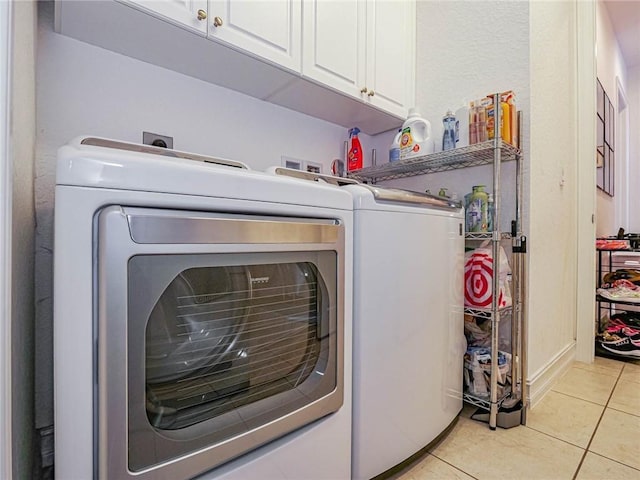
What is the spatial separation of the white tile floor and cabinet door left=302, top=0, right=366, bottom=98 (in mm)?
1519

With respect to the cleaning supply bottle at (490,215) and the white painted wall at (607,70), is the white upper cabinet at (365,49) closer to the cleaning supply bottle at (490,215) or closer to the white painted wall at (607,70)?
the cleaning supply bottle at (490,215)

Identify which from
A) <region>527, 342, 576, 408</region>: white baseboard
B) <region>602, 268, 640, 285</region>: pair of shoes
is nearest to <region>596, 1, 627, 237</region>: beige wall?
<region>602, 268, 640, 285</region>: pair of shoes

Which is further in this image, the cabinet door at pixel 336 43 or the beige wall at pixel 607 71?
the beige wall at pixel 607 71

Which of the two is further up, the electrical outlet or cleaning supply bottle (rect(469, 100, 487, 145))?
cleaning supply bottle (rect(469, 100, 487, 145))

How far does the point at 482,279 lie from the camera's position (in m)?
1.37

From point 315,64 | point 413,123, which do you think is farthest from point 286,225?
point 413,123

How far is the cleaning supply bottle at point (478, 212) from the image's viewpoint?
1.42 meters

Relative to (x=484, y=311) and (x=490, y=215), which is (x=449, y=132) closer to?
(x=490, y=215)

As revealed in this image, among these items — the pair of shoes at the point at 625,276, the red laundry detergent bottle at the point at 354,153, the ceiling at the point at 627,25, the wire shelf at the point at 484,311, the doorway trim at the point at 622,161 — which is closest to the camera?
the wire shelf at the point at 484,311

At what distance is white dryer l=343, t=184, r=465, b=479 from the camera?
3.06 ft

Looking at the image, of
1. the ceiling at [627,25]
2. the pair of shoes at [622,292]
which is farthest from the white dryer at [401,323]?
the ceiling at [627,25]

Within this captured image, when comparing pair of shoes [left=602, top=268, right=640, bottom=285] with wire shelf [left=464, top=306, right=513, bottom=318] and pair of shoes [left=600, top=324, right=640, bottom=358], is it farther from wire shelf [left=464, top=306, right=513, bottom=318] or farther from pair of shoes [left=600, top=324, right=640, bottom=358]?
wire shelf [left=464, top=306, right=513, bottom=318]

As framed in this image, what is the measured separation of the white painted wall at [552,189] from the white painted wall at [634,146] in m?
2.47

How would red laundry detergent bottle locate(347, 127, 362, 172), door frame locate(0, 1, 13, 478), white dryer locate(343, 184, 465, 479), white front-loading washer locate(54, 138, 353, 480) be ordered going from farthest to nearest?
red laundry detergent bottle locate(347, 127, 362, 172) → white dryer locate(343, 184, 465, 479) → white front-loading washer locate(54, 138, 353, 480) → door frame locate(0, 1, 13, 478)
